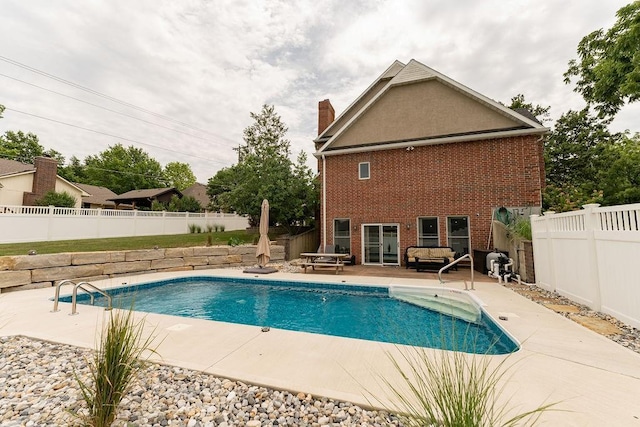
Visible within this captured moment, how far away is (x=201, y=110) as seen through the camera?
18406mm

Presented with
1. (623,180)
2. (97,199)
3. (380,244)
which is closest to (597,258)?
(380,244)

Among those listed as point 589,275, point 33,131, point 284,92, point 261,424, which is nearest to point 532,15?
point 589,275

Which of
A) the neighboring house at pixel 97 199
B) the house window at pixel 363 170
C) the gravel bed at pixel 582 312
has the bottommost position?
the gravel bed at pixel 582 312

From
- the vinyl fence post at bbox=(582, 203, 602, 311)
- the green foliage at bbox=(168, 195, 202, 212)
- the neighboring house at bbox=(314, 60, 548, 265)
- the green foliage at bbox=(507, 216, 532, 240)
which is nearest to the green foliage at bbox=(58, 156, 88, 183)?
the green foliage at bbox=(168, 195, 202, 212)

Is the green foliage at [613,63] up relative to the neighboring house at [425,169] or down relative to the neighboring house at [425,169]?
up

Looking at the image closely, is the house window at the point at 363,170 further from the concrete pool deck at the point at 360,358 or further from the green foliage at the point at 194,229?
the green foliage at the point at 194,229

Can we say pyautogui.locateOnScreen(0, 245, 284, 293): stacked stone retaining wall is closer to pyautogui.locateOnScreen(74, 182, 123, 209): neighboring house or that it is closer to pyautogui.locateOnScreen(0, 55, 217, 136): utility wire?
pyautogui.locateOnScreen(0, 55, 217, 136): utility wire

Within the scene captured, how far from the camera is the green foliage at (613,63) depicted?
888 centimetres

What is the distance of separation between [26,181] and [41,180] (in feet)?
3.57

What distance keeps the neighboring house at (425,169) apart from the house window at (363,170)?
0.05 meters

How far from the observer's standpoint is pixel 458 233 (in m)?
11.7

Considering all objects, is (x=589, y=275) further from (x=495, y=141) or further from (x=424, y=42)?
(x=424, y=42)

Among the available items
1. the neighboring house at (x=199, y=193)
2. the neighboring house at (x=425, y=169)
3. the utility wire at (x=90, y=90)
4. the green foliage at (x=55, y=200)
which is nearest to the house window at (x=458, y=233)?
the neighboring house at (x=425, y=169)

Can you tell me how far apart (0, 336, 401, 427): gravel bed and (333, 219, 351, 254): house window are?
1082cm
